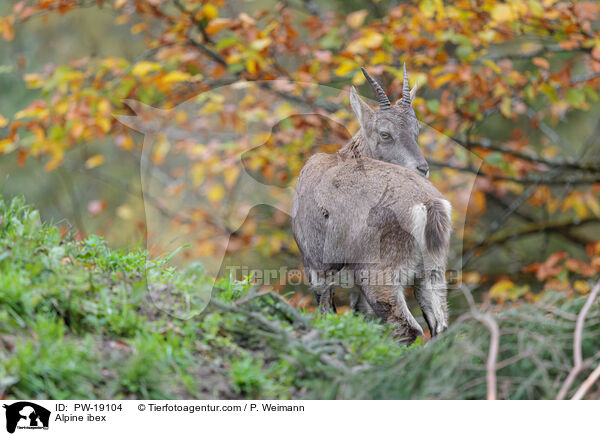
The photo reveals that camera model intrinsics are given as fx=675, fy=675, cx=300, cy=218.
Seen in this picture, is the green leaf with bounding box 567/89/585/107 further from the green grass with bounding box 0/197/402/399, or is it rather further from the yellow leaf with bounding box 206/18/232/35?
the green grass with bounding box 0/197/402/399

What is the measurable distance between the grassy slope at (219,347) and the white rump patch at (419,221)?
68cm

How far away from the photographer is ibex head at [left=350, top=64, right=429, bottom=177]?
17.4 ft

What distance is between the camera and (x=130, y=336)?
4043 millimetres

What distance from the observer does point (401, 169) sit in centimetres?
502

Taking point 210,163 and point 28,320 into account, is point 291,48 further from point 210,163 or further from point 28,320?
point 28,320

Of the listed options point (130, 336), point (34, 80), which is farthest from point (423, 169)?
point (34, 80)

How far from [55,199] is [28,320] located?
10278mm

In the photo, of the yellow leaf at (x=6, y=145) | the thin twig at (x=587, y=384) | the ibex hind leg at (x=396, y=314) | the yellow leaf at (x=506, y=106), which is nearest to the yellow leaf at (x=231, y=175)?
the ibex hind leg at (x=396, y=314)

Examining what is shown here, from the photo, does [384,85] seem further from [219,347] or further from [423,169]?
[219,347]

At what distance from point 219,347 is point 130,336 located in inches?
21.4

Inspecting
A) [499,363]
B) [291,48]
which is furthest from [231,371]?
[291,48]

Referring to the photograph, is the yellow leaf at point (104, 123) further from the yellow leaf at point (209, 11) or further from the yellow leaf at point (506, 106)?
the yellow leaf at point (506, 106)

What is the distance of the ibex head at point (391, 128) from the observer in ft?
17.4

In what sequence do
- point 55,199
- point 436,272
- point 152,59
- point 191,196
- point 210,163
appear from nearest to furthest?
point 436,272 → point 191,196 → point 210,163 → point 152,59 → point 55,199
